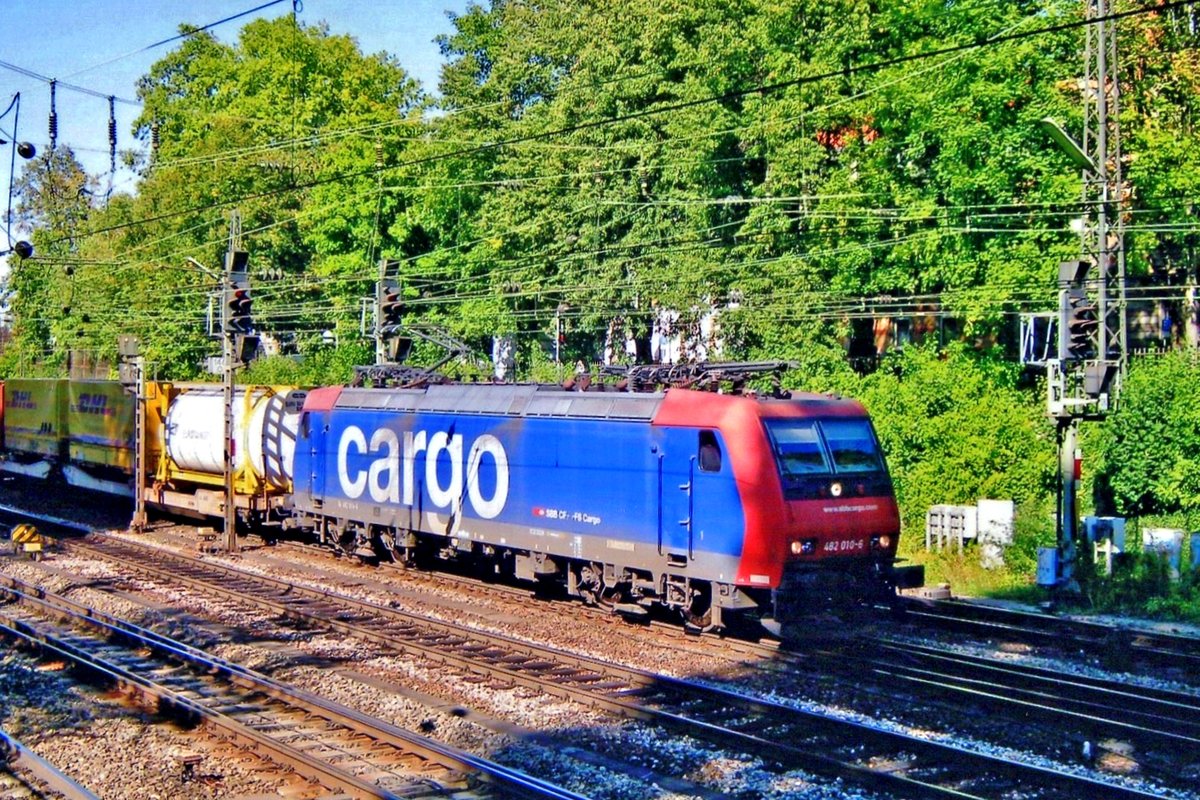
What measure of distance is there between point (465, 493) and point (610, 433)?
3.96 meters

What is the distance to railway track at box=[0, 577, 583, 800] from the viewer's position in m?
10.3

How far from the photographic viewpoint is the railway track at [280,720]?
404 inches

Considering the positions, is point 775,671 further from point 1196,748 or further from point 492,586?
point 492,586

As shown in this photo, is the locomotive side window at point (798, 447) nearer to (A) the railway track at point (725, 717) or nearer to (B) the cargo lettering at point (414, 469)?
(A) the railway track at point (725, 717)

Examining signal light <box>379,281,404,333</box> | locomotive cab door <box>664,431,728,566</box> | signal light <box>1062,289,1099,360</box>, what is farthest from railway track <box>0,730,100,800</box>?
signal light <box>1062,289,1099,360</box>

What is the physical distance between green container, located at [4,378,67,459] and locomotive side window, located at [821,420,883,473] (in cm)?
2597

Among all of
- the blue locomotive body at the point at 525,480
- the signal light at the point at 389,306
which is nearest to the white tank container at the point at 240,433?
the blue locomotive body at the point at 525,480

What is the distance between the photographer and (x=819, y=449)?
15.4 m

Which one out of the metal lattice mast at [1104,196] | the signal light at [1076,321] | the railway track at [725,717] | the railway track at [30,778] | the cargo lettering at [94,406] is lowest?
the railway track at [30,778]

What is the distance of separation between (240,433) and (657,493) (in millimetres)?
14203

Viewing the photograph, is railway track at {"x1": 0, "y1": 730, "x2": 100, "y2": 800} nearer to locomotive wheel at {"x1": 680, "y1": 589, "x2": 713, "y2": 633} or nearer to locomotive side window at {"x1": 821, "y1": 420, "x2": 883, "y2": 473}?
locomotive wheel at {"x1": 680, "y1": 589, "x2": 713, "y2": 633}

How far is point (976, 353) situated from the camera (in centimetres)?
3238

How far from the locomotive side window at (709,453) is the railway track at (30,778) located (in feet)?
25.3

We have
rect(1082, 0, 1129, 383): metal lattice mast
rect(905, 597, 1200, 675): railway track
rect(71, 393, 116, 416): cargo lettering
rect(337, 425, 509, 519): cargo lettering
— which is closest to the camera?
rect(905, 597, 1200, 675): railway track
